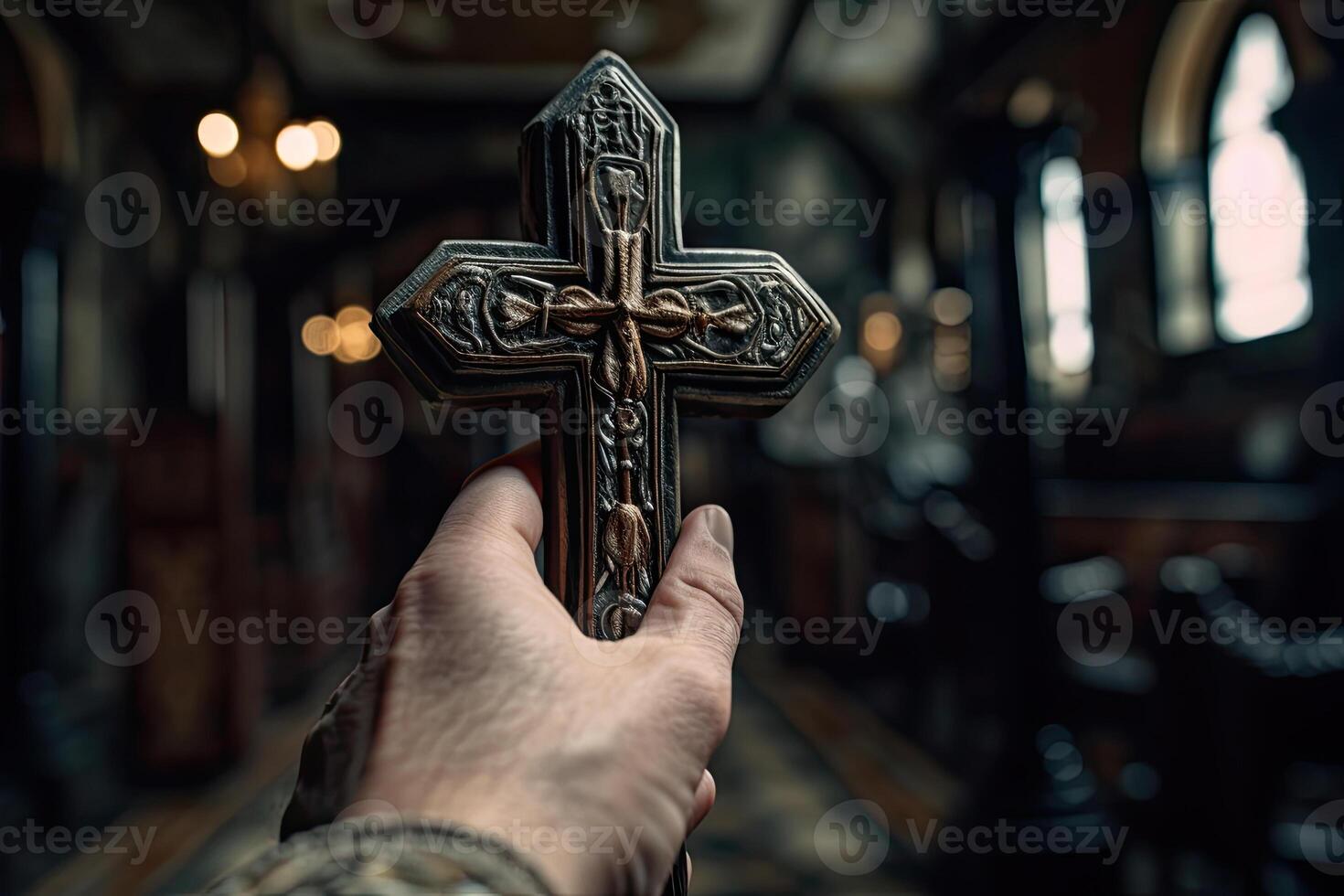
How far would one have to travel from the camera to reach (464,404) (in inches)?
45.8

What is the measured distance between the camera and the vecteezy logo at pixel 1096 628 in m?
4.12

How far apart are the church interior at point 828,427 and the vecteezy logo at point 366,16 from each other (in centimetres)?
4

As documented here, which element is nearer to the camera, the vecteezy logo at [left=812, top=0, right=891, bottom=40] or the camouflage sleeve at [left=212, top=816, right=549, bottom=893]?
the camouflage sleeve at [left=212, top=816, right=549, bottom=893]

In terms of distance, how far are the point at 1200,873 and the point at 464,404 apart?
2849mm

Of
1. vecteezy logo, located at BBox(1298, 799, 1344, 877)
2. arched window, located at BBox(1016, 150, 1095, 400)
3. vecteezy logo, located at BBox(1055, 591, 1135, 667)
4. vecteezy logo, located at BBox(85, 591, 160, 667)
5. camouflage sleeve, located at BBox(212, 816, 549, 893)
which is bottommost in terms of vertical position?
vecteezy logo, located at BBox(1298, 799, 1344, 877)

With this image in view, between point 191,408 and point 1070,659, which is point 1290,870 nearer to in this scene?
point 1070,659

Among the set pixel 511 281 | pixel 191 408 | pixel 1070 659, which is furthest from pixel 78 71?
pixel 1070 659

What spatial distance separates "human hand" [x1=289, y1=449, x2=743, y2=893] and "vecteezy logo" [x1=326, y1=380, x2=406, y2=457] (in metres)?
8.87

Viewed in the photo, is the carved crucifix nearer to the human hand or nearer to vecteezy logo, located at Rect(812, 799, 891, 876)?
the human hand

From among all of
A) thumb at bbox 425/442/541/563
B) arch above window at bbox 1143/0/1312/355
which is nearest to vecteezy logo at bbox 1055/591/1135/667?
arch above window at bbox 1143/0/1312/355

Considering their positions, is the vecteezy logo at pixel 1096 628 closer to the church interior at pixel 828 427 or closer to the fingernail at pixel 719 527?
the church interior at pixel 828 427

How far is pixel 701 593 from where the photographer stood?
3.48 feet

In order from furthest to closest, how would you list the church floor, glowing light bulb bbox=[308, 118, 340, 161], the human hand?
glowing light bulb bbox=[308, 118, 340, 161]
the church floor
the human hand

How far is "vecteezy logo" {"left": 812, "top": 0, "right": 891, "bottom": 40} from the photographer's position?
20.2ft
